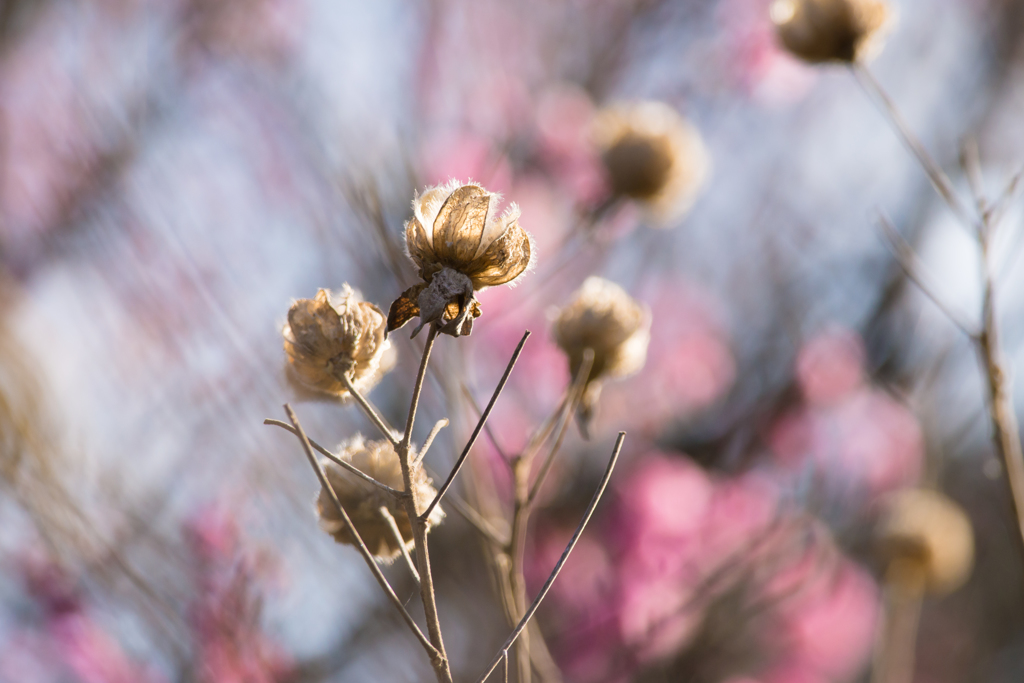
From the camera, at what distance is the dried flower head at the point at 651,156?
1211 mm

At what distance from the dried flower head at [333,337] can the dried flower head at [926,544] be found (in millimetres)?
1197

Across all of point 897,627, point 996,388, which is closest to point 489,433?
point 996,388

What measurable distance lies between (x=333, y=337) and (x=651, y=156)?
33.4 inches

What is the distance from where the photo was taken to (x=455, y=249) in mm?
489

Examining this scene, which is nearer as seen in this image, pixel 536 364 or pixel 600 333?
pixel 600 333

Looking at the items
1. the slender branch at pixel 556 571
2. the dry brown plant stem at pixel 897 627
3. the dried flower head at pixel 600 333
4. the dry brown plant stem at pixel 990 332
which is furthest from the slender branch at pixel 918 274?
the dry brown plant stem at pixel 897 627

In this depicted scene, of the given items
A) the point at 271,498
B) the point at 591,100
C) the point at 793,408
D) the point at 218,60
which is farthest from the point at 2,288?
the point at 793,408

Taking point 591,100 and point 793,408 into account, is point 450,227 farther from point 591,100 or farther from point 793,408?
point 591,100

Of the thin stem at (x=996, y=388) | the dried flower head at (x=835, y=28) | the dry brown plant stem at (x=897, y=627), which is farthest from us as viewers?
the dry brown plant stem at (x=897, y=627)

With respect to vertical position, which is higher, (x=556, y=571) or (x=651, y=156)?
(x=651, y=156)

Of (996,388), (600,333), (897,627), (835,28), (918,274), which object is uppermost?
(835,28)

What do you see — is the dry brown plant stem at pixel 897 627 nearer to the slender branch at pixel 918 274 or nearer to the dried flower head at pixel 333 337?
the slender branch at pixel 918 274

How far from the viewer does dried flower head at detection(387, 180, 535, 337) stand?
480 millimetres

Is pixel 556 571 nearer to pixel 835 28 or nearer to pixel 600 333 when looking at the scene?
pixel 600 333
